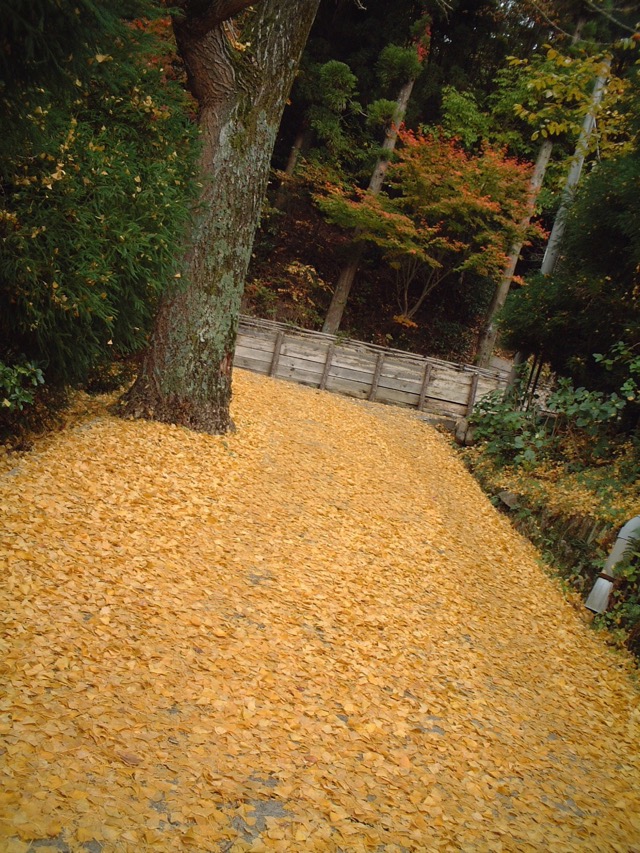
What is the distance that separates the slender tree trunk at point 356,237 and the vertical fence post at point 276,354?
400cm

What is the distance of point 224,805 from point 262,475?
3.77m

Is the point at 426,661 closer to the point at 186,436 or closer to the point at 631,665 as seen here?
the point at 631,665

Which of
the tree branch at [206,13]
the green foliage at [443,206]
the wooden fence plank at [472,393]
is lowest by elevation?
the wooden fence plank at [472,393]

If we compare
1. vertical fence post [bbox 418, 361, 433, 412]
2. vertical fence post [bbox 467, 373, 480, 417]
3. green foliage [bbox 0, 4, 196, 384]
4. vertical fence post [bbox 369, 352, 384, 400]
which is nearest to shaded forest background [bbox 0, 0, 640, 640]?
green foliage [bbox 0, 4, 196, 384]

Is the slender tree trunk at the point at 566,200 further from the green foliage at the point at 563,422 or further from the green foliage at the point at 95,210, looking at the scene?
the green foliage at the point at 95,210

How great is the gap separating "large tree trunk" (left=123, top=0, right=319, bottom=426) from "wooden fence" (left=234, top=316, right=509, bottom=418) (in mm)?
6267

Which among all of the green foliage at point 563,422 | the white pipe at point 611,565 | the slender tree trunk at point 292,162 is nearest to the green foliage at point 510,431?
the green foliage at point 563,422

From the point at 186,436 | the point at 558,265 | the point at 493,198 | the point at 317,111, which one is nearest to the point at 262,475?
the point at 186,436

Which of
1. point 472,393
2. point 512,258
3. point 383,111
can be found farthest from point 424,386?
point 383,111

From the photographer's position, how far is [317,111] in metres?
16.3

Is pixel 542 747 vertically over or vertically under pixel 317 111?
under

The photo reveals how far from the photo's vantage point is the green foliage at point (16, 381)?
14.3ft

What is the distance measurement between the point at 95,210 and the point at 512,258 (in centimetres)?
1388

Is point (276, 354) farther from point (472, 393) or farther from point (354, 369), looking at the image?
point (472, 393)
